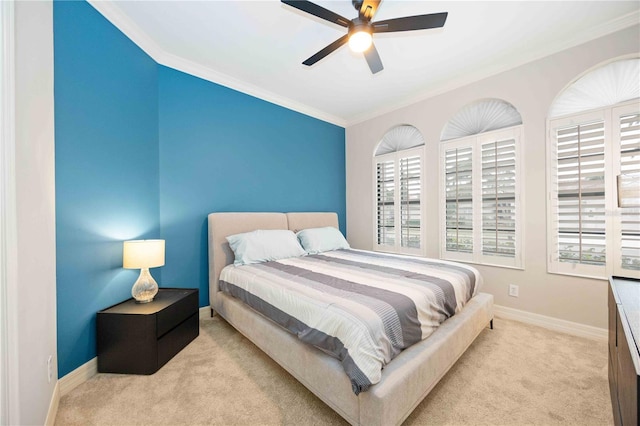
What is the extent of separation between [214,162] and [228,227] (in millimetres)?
815

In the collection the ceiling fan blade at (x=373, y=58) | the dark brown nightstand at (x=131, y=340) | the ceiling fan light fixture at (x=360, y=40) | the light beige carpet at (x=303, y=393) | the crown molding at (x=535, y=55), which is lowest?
the light beige carpet at (x=303, y=393)

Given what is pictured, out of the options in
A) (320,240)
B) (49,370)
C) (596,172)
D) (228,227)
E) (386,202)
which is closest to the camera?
(49,370)

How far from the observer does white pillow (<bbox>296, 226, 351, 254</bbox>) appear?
3275 millimetres

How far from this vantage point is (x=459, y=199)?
10.4 ft

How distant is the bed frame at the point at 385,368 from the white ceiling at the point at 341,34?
89.3 inches

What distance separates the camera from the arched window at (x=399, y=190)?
12.0 ft

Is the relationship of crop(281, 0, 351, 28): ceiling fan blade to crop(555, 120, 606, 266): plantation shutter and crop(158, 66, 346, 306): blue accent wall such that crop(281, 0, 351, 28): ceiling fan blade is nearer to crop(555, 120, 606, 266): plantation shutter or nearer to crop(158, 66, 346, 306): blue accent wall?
crop(158, 66, 346, 306): blue accent wall

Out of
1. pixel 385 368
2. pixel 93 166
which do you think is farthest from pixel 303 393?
pixel 93 166

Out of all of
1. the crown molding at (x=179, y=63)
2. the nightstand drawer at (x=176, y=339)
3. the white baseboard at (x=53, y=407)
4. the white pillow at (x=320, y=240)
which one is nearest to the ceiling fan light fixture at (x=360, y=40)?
the crown molding at (x=179, y=63)

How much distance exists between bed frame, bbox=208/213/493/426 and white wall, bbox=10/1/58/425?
3.96ft

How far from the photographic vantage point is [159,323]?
1.88 meters

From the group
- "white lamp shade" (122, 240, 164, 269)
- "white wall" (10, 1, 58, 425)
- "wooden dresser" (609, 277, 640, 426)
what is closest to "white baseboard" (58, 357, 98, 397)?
"white wall" (10, 1, 58, 425)

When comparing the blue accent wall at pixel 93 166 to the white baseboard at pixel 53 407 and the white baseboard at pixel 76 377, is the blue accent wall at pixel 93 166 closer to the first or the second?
the white baseboard at pixel 76 377

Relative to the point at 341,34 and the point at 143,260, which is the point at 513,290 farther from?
the point at 143,260
